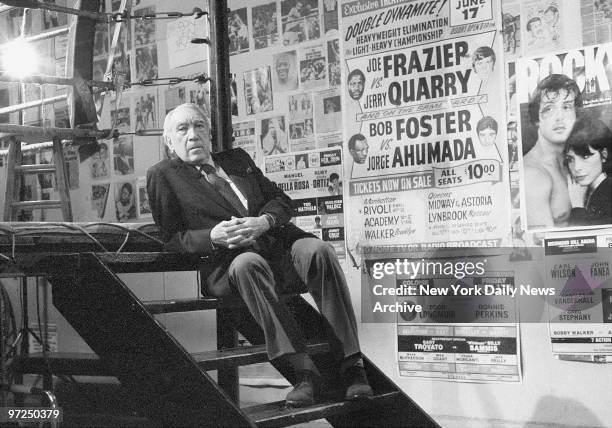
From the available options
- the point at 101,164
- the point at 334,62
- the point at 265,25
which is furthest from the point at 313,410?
the point at 101,164

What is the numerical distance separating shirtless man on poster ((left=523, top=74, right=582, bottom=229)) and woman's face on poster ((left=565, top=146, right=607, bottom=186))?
3cm

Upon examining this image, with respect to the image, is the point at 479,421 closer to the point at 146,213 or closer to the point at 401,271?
the point at 401,271

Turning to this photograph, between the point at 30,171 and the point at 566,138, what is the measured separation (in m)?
1.98

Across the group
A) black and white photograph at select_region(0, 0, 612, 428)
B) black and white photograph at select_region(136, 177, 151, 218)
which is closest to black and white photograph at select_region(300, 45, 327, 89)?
black and white photograph at select_region(0, 0, 612, 428)

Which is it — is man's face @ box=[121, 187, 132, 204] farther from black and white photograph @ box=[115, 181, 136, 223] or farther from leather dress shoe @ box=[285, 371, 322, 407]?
leather dress shoe @ box=[285, 371, 322, 407]

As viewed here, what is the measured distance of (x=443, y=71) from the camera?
290 centimetres

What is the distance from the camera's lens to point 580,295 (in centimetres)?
266

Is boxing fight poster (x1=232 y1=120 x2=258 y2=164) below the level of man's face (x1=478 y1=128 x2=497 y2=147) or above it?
above

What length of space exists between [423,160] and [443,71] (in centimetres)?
35

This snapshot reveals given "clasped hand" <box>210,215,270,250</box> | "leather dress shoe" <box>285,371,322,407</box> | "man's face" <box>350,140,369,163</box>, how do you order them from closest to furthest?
"leather dress shoe" <box>285,371,322,407</box> → "clasped hand" <box>210,215,270,250</box> → "man's face" <box>350,140,369,163</box>

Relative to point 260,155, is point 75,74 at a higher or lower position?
higher

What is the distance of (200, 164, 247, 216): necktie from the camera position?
2520mm

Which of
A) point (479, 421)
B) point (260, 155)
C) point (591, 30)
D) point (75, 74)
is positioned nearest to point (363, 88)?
point (260, 155)

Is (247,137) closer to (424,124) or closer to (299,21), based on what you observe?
(299,21)
